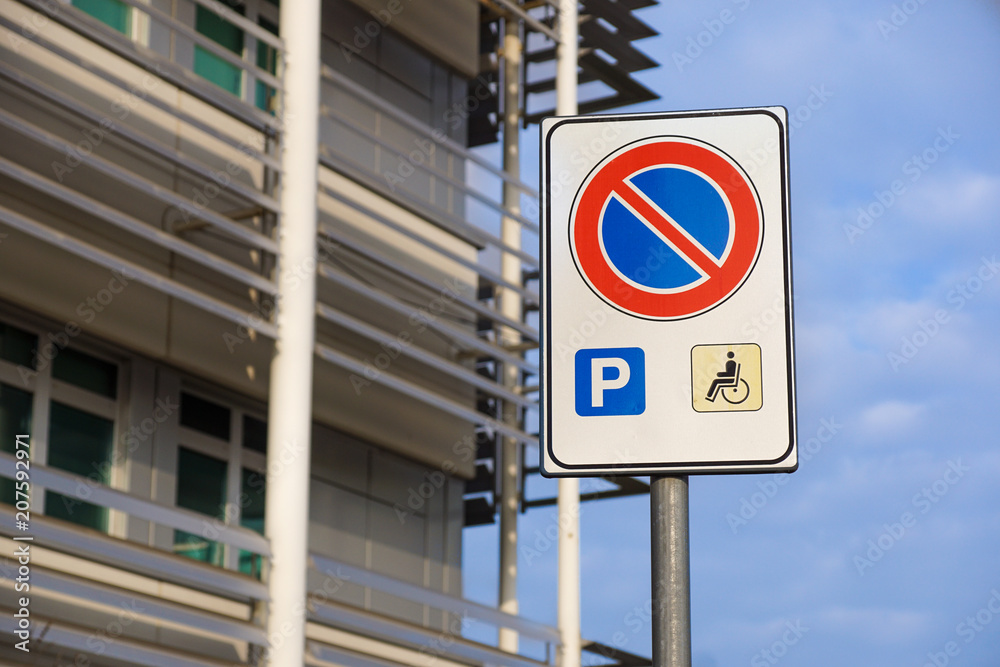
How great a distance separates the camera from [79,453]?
10750mm

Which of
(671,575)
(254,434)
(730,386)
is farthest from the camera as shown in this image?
(254,434)

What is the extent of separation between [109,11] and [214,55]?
981 millimetres

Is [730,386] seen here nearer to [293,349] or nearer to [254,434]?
[293,349]

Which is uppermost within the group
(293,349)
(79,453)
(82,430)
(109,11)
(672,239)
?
(109,11)

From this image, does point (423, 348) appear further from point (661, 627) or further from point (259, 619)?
point (661, 627)

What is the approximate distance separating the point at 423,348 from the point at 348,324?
2.52 m

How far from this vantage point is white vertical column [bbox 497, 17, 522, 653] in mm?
14281

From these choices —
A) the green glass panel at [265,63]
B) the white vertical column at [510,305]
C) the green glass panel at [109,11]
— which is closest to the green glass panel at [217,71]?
the green glass panel at [265,63]

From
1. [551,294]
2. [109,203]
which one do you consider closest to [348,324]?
[109,203]

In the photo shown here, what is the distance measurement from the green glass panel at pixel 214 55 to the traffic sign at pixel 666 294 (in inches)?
383

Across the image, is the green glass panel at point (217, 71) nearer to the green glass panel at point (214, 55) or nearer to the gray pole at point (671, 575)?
the green glass panel at point (214, 55)

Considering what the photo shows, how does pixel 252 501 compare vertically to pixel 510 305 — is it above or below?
below

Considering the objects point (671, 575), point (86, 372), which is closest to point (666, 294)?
point (671, 575)

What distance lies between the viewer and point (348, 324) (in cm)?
1174
